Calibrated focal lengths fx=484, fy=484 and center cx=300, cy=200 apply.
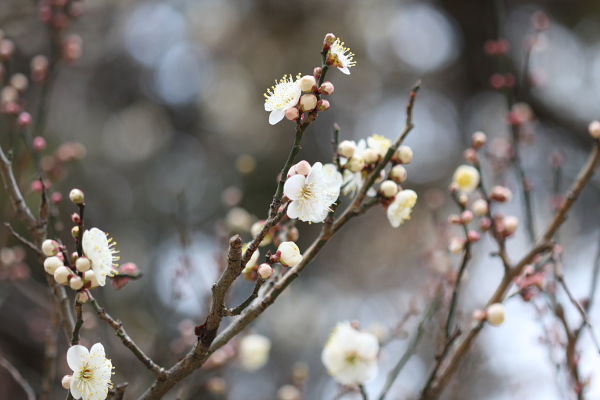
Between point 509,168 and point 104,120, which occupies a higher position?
point 509,168

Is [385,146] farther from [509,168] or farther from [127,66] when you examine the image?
[127,66]

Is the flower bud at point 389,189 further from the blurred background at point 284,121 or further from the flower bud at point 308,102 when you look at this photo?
the blurred background at point 284,121

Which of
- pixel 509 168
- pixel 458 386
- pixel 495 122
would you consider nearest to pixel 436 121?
pixel 495 122

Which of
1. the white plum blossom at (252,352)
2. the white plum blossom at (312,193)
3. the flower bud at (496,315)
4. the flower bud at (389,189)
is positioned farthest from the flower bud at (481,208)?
the white plum blossom at (252,352)

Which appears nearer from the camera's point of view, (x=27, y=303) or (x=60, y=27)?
(x=60, y=27)

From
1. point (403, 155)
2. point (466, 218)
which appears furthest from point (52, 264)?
point (466, 218)

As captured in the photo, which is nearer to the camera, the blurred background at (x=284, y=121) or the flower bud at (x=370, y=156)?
the flower bud at (x=370, y=156)

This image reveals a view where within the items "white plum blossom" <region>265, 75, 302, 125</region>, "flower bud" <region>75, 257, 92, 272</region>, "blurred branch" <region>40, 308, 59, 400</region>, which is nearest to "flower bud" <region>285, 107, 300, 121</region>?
"white plum blossom" <region>265, 75, 302, 125</region>
